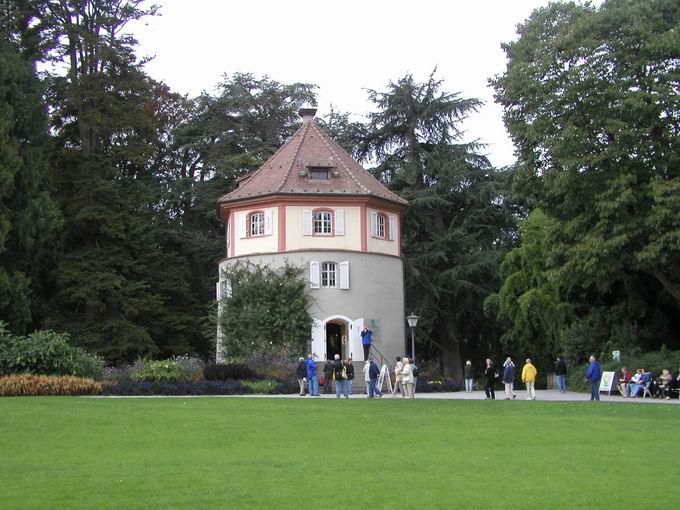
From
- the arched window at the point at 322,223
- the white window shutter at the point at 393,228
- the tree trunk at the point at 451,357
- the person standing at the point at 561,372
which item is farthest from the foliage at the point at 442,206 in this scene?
the person standing at the point at 561,372

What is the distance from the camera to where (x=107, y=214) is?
4988 cm

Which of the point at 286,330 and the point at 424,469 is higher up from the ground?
the point at 286,330

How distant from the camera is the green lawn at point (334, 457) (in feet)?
39.3

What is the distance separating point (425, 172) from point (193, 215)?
13.9 meters

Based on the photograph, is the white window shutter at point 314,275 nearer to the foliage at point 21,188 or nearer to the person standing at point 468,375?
the person standing at point 468,375

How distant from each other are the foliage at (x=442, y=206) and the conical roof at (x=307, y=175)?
189 inches

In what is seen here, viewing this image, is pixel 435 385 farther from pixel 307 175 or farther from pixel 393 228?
pixel 307 175

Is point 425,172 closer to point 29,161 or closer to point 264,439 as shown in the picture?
point 29,161

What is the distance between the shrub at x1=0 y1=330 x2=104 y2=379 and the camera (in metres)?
33.9

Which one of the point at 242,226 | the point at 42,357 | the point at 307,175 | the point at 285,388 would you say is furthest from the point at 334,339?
the point at 42,357

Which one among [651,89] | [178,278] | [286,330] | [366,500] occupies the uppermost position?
[651,89]

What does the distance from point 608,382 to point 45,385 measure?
19366 millimetres

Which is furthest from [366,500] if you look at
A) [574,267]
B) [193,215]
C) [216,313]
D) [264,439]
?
[193,215]

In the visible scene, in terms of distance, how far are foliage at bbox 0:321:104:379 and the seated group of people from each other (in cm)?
1849
